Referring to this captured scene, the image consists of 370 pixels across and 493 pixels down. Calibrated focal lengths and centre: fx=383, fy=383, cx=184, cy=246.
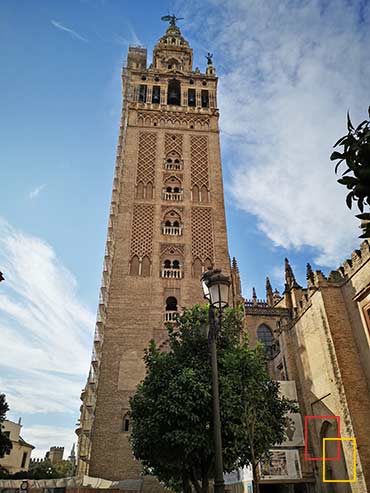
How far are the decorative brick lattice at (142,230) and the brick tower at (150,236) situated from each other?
0.06 m

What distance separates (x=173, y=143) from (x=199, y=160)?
2218 millimetres

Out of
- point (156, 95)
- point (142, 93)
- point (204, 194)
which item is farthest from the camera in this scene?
point (156, 95)

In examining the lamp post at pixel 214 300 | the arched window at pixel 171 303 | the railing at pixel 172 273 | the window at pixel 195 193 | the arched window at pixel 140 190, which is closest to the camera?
the lamp post at pixel 214 300

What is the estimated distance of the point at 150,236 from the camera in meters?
22.0

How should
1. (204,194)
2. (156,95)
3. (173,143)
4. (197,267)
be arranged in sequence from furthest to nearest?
(156,95) → (173,143) → (204,194) → (197,267)

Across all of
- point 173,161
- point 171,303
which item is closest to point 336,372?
point 171,303

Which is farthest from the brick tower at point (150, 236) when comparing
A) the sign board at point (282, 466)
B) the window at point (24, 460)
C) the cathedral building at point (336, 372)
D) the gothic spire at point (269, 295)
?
the window at point (24, 460)

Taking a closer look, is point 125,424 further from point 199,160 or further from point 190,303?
point 199,160

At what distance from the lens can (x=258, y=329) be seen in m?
25.7

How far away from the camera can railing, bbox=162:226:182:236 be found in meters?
22.4

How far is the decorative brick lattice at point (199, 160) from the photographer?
24.7 meters

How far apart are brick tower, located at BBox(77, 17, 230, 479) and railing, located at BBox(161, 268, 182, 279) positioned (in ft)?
0.18

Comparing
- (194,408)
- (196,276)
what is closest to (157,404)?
(194,408)

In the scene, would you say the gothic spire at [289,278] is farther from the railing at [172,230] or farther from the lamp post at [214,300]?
the lamp post at [214,300]
